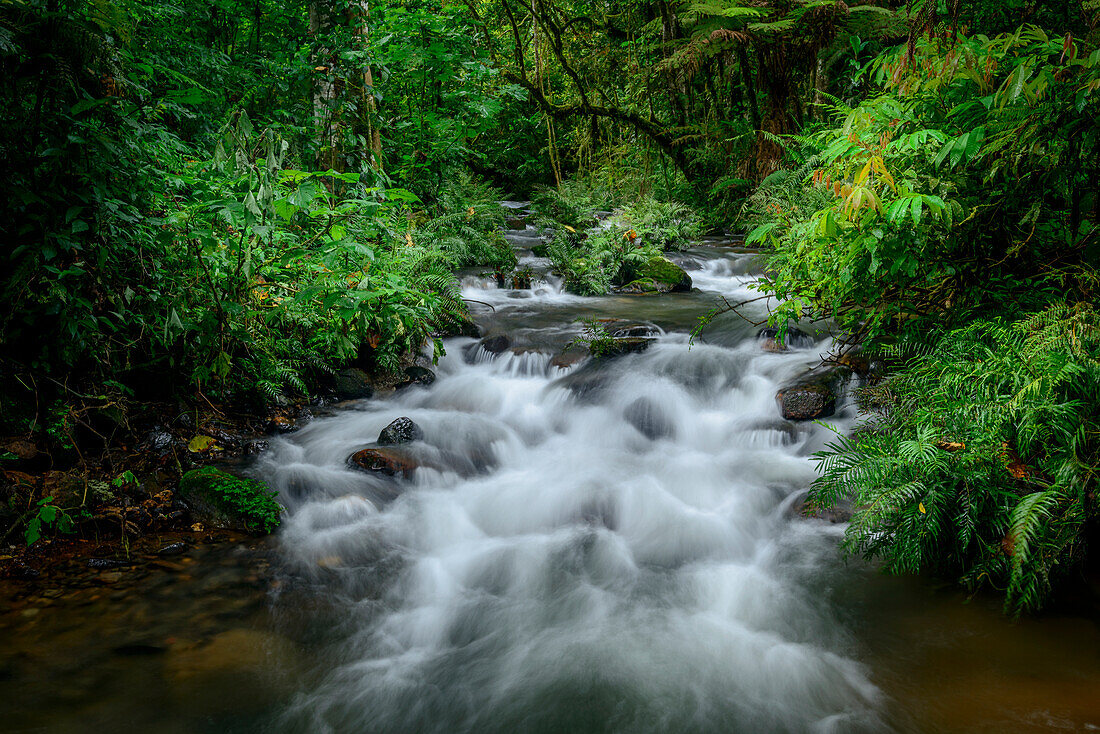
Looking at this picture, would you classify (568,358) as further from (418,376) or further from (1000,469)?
(1000,469)

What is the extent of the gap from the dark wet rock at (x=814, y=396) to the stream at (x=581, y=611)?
11 centimetres

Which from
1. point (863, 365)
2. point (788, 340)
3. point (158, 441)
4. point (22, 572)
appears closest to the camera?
point (22, 572)

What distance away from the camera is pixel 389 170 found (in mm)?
8414

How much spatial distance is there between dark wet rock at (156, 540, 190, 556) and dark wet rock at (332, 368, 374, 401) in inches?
99.1

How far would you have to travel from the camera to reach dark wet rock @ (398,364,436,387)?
6.53 m

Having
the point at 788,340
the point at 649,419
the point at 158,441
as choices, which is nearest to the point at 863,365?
the point at 788,340

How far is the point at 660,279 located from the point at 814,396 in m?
5.01

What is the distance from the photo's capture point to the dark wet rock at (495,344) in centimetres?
718

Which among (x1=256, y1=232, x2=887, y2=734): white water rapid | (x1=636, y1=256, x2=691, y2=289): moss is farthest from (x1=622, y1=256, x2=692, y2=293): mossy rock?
(x1=256, y1=232, x2=887, y2=734): white water rapid

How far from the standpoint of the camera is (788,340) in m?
6.49

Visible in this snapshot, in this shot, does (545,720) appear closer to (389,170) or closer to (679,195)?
(389,170)

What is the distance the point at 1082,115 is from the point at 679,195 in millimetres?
11985

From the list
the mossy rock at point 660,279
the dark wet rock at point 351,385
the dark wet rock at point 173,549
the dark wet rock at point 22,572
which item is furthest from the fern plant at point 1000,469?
the mossy rock at point 660,279

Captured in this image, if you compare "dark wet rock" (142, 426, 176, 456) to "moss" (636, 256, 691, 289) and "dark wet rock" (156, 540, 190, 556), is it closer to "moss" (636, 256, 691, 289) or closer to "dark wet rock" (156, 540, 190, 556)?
"dark wet rock" (156, 540, 190, 556)
